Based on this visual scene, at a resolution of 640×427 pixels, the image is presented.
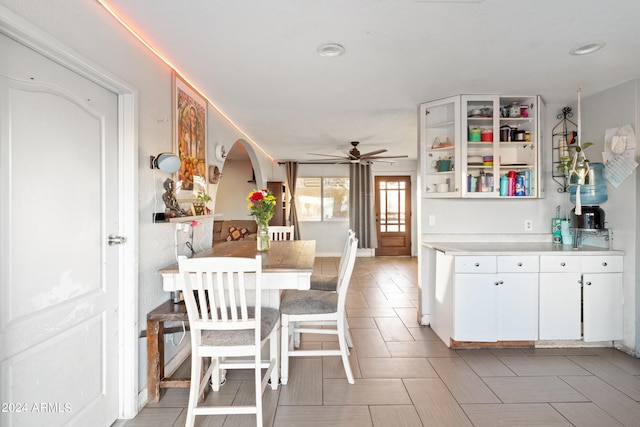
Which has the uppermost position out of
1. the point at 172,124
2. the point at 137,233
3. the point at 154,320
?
the point at 172,124

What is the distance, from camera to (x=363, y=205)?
25.5 ft

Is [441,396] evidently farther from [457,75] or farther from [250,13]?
[250,13]

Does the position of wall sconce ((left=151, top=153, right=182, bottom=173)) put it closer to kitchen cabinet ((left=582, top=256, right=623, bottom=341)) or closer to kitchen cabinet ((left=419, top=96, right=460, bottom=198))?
kitchen cabinet ((left=419, top=96, right=460, bottom=198))

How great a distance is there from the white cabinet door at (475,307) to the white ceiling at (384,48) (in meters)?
1.68

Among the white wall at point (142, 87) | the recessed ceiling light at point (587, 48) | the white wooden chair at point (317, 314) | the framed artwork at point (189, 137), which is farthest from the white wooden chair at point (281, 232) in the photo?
the recessed ceiling light at point (587, 48)

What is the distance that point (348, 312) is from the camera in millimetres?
3861

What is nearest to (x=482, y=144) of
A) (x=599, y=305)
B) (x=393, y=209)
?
(x=599, y=305)

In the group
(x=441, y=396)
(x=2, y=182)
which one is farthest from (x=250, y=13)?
(x=441, y=396)

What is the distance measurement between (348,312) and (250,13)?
122 inches

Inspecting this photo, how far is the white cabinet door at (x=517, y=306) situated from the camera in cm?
285

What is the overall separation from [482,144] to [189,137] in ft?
8.93

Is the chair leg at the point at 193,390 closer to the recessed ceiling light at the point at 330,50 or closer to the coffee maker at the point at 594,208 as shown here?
the recessed ceiling light at the point at 330,50

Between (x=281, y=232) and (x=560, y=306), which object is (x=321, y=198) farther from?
(x=560, y=306)

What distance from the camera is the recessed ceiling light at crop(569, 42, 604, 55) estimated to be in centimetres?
217
